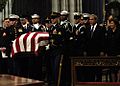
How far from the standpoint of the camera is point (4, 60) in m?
10.5

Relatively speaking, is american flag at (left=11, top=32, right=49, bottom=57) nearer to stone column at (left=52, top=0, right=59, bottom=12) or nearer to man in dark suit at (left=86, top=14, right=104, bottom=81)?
man in dark suit at (left=86, top=14, right=104, bottom=81)

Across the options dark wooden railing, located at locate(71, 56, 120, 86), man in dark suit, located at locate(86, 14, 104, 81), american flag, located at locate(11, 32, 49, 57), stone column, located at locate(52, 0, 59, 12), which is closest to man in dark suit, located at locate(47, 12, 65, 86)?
american flag, located at locate(11, 32, 49, 57)

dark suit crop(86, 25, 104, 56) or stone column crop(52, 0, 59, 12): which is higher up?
stone column crop(52, 0, 59, 12)

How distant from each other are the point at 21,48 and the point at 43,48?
0.51 meters

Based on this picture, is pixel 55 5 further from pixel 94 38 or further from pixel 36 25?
pixel 94 38

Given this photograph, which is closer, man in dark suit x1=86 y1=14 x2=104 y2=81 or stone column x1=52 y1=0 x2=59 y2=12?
man in dark suit x1=86 y1=14 x2=104 y2=81

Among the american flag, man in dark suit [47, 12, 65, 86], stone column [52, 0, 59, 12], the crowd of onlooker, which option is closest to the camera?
the crowd of onlooker

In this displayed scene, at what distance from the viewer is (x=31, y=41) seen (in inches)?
372

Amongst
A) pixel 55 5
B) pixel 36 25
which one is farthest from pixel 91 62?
pixel 55 5

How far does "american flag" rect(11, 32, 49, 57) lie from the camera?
945 cm

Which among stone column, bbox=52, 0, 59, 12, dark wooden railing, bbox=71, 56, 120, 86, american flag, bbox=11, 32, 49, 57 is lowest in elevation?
dark wooden railing, bbox=71, 56, 120, 86

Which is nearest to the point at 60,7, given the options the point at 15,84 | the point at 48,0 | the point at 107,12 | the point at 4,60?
the point at 48,0

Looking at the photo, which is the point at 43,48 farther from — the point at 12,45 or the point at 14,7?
the point at 14,7

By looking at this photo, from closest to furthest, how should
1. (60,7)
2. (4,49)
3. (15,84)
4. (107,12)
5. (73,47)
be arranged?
(15,84) < (73,47) < (4,49) < (60,7) < (107,12)
